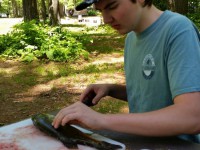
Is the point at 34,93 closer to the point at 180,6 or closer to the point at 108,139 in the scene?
the point at 108,139

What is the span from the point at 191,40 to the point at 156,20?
0.87ft

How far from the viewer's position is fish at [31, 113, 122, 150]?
4.89ft

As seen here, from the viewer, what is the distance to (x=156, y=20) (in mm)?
1706

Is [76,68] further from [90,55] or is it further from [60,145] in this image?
[60,145]

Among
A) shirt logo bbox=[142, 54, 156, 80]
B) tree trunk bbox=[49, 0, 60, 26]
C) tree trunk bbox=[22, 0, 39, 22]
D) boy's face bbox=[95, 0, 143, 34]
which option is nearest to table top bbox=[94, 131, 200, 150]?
shirt logo bbox=[142, 54, 156, 80]

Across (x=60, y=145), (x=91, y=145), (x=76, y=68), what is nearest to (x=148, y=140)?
(x=91, y=145)

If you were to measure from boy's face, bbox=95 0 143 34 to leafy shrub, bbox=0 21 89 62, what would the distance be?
710cm

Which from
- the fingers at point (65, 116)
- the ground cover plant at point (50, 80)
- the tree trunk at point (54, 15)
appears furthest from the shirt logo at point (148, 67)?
the tree trunk at point (54, 15)

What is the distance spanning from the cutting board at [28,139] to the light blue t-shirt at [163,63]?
0.31 meters

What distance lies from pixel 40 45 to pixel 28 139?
7923mm

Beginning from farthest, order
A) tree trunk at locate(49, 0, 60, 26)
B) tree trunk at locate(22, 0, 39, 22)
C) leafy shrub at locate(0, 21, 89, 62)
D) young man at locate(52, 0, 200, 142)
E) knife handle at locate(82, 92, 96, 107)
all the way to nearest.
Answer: tree trunk at locate(49, 0, 60, 26) → tree trunk at locate(22, 0, 39, 22) → leafy shrub at locate(0, 21, 89, 62) → knife handle at locate(82, 92, 96, 107) → young man at locate(52, 0, 200, 142)

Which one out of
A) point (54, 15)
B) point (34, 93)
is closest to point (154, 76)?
point (34, 93)

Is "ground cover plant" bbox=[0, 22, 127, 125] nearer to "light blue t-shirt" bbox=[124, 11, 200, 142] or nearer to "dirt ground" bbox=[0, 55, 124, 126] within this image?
"dirt ground" bbox=[0, 55, 124, 126]

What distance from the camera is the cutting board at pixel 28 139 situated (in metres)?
1.53
